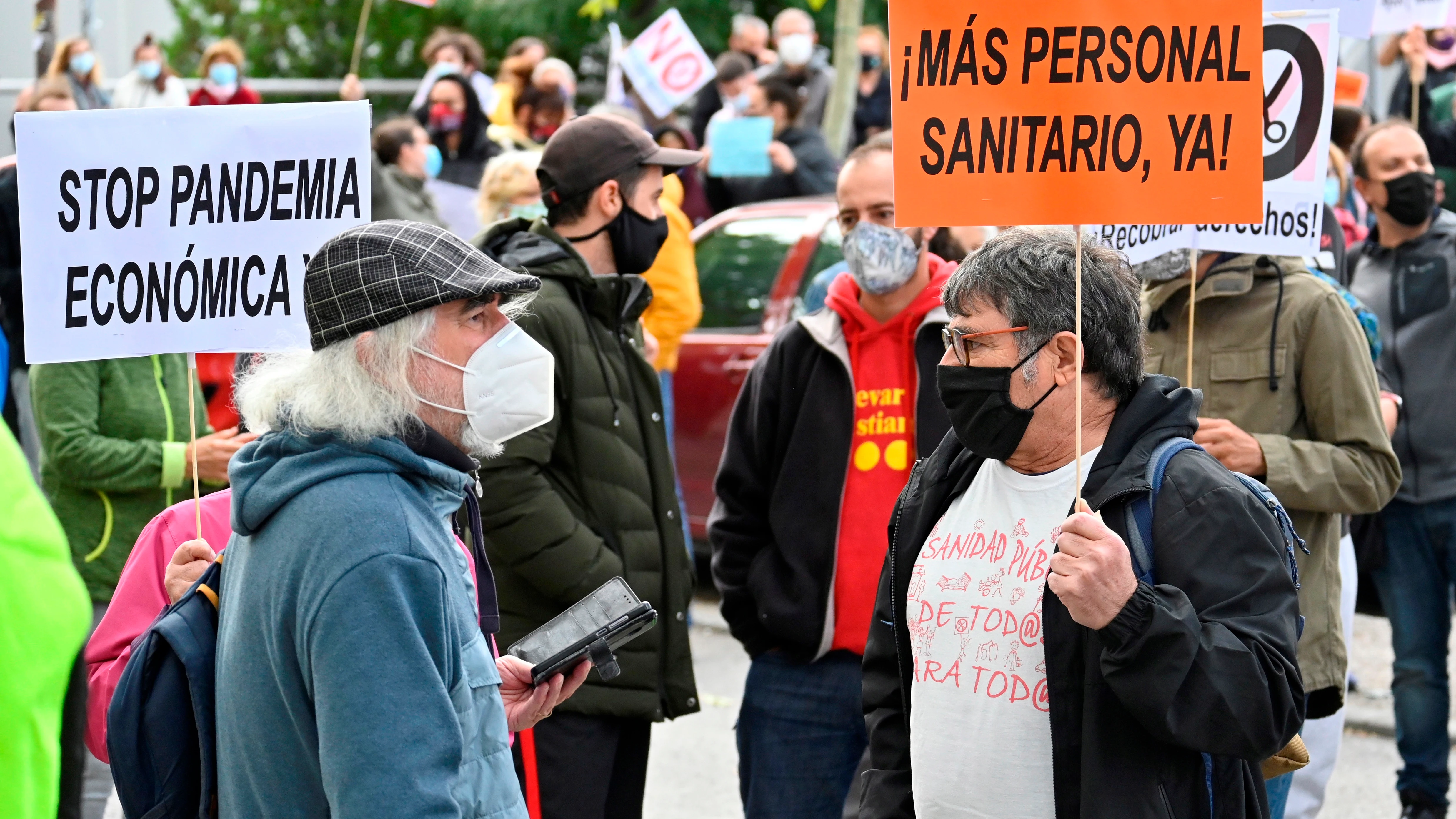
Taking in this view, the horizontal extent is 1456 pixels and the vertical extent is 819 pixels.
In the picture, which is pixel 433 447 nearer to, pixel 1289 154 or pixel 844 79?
pixel 1289 154

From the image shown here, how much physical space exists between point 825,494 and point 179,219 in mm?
1733

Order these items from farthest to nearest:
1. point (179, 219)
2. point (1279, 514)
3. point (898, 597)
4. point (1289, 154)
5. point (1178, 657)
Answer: point (1289, 154) → point (179, 219) → point (898, 597) → point (1279, 514) → point (1178, 657)

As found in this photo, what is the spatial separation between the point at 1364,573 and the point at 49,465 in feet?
15.4

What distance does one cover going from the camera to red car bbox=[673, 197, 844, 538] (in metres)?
8.48

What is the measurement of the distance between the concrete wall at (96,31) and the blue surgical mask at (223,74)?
12.0ft

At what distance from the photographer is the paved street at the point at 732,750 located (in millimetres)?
6098

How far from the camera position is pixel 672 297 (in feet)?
24.3

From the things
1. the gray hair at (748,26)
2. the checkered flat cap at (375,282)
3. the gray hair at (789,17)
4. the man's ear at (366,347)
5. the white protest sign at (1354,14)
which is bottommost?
the man's ear at (366,347)

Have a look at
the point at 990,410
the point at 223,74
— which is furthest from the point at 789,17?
the point at 990,410

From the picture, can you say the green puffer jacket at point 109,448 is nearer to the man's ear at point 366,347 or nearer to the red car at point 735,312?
the man's ear at point 366,347

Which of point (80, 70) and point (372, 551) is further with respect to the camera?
point (80, 70)

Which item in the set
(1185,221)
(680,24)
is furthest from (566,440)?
(680,24)

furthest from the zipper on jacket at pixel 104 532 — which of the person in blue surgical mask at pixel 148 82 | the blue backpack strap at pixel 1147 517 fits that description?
the person in blue surgical mask at pixel 148 82

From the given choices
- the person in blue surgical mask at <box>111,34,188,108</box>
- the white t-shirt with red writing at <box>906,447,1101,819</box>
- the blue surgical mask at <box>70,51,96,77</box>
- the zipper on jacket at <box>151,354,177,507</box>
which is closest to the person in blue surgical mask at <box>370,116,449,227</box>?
the blue surgical mask at <box>70,51,96,77</box>
